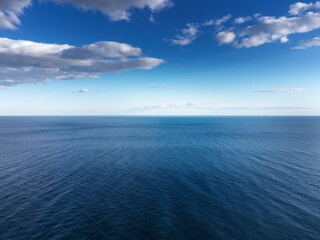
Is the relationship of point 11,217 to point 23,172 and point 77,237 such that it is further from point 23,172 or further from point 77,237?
point 23,172

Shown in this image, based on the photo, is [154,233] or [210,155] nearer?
[154,233]

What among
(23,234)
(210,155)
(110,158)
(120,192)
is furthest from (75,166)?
(210,155)

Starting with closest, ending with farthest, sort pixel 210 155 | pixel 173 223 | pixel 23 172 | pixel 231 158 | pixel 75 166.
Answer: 1. pixel 173 223
2. pixel 23 172
3. pixel 75 166
4. pixel 231 158
5. pixel 210 155

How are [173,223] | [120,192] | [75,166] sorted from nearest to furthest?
[173,223] → [120,192] → [75,166]

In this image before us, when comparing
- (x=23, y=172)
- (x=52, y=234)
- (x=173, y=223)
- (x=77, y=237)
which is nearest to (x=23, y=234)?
(x=52, y=234)

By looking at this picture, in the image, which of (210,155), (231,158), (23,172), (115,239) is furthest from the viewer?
(210,155)

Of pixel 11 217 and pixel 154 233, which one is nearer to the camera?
pixel 154 233

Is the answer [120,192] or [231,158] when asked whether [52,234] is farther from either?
[231,158]

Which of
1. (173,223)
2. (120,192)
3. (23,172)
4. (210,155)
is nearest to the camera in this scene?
(173,223)
